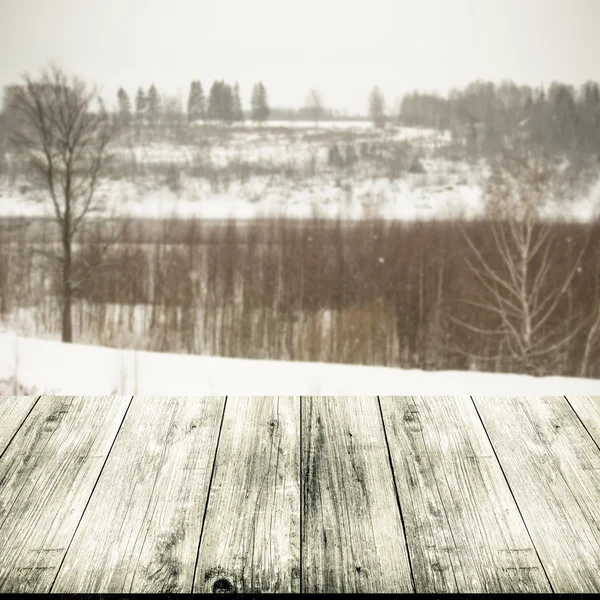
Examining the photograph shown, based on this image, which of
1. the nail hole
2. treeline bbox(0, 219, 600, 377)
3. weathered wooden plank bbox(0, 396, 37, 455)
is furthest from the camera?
treeline bbox(0, 219, 600, 377)

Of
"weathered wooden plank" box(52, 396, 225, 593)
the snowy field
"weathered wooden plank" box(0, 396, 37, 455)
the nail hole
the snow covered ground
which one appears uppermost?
the snowy field

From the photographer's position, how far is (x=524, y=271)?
3.00m

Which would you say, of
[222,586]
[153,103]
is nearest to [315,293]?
[153,103]

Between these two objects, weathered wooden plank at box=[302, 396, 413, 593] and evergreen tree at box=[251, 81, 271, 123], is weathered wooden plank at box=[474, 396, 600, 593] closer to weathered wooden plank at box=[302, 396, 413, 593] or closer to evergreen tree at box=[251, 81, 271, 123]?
weathered wooden plank at box=[302, 396, 413, 593]

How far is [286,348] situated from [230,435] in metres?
1.60

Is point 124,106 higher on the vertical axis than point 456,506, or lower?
higher

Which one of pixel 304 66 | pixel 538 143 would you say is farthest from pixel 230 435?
pixel 538 143

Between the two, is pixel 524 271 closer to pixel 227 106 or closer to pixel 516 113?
pixel 516 113

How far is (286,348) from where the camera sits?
309 cm

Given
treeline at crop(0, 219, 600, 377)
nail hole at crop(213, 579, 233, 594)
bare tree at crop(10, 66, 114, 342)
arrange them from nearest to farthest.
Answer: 1. nail hole at crop(213, 579, 233, 594)
2. bare tree at crop(10, 66, 114, 342)
3. treeline at crop(0, 219, 600, 377)

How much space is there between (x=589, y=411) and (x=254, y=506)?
2.82ft

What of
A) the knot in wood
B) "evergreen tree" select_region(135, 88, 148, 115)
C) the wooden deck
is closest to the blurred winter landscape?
"evergreen tree" select_region(135, 88, 148, 115)

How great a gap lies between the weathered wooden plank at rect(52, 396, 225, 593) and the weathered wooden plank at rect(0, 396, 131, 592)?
26 mm

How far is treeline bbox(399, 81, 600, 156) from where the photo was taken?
2881mm
